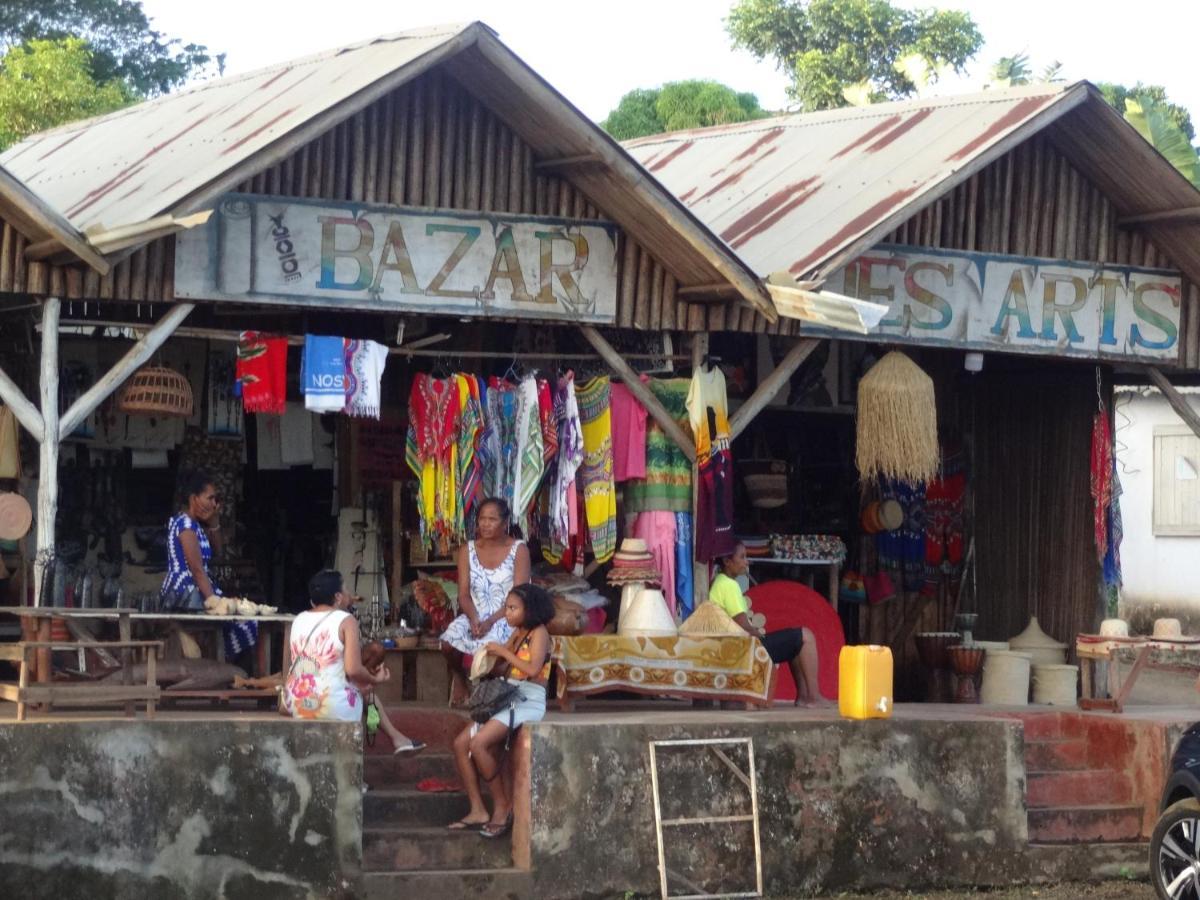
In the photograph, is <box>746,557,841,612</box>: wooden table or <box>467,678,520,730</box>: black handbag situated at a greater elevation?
<box>746,557,841,612</box>: wooden table

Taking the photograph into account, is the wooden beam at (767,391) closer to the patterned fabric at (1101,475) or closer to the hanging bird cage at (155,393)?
the patterned fabric at (1101,475)

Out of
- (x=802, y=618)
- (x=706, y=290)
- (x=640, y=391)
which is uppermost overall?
(x=706, y=290)

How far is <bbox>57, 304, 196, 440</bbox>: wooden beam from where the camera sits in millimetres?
10008

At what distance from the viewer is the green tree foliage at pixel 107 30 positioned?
32594mm

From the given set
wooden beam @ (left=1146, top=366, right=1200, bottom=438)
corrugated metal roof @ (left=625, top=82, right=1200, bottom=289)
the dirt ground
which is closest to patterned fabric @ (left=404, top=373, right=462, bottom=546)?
corrugated metal roof @ (left=625, top=82, right=1200, bottom=289)

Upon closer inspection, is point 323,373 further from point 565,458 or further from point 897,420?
point 897,420

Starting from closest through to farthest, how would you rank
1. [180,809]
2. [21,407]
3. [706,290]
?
[180,809] < [21,407] < [706,290]

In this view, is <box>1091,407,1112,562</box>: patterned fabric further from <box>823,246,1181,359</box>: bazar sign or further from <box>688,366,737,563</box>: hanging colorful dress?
<box>688,366,737,563</box>: hanging colorful dress

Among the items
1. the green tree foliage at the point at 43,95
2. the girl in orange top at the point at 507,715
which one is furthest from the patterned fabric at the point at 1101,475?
the green tree foliage at the point at 43,95

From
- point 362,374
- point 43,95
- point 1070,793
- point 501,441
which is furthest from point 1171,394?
point 43,95

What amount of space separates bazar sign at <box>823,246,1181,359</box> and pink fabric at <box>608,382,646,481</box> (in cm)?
143

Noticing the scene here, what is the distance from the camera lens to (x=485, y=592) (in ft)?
36.5

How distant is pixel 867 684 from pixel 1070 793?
1.66m

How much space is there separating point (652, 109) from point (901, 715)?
2345 centimetres
